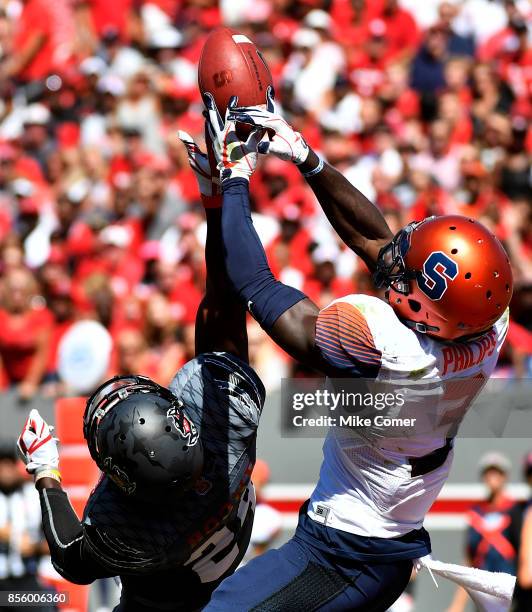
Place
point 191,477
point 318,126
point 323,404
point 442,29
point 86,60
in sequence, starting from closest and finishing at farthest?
point 191,477 → point 323,404 → point 318,126 → point 442,29 → point 86,60

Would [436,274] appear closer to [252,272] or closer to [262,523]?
[252,272]

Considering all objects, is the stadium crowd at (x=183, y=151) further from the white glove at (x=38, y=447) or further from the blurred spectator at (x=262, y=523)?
the white glove at (x=38, y=447)

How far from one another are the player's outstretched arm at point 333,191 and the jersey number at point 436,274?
664 mm

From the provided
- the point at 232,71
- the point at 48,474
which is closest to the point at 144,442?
the point at 48,474

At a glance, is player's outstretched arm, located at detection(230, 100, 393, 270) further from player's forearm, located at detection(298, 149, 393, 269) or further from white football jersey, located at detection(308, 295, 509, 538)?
white football jersey, located at detection(308, 295, 509, 538)

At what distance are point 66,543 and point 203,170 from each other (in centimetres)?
148

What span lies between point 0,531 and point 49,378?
1758 millimetres

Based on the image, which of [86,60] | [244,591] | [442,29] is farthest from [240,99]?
[86,60]

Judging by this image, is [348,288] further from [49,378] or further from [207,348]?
[207,348]

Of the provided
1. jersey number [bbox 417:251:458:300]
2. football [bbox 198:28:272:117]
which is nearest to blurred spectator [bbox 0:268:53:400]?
football [bbox 198:28:272:117]

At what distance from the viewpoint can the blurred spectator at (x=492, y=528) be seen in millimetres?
7199

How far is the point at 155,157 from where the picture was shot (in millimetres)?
10930

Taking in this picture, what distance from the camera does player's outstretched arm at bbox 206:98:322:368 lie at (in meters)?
3.68

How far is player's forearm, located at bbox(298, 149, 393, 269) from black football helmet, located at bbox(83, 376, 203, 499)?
1.01m
